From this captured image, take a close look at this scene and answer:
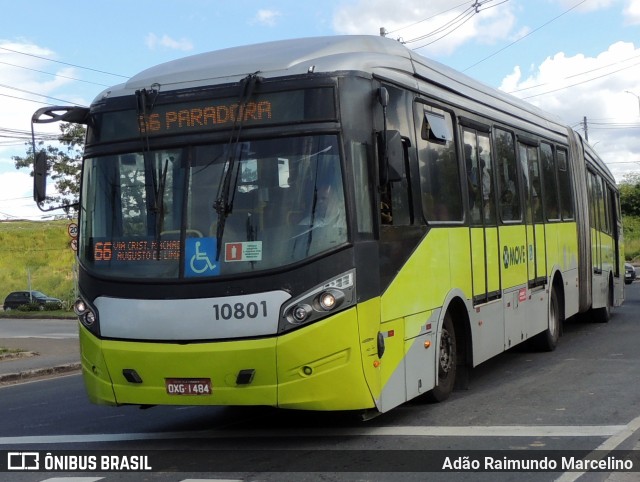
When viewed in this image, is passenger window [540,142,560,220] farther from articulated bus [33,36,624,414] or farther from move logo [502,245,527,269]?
articulated bus [33,36,624,414]

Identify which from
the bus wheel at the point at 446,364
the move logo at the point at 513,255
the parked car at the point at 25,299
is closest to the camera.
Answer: the bus wheel at the point at 446,364

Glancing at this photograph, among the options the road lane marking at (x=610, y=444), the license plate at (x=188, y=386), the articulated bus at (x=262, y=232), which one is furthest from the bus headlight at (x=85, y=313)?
the road lane marking at (x=610, y=444)

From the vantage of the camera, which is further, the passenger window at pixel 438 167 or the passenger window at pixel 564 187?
the passenger window at pixel 564 187

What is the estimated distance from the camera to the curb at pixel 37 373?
16016mm

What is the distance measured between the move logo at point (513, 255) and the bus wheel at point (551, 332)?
199cm

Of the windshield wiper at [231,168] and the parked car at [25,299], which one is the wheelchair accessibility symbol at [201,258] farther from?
the parked car at [25,299]

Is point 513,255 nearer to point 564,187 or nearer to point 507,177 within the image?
point 507,177

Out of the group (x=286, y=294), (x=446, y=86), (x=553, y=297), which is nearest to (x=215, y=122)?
(x=286, y=294)

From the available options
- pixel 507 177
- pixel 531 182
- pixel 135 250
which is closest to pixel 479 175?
pixel 507 177

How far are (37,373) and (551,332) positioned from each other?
9300 mm

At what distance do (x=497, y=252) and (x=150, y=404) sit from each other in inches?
203

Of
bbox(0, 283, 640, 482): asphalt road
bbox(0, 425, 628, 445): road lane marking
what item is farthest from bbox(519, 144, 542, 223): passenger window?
bbox(0, 425, 628, 445): road lane marking

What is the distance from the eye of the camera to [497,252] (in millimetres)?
11219

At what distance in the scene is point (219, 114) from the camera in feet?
25.5
